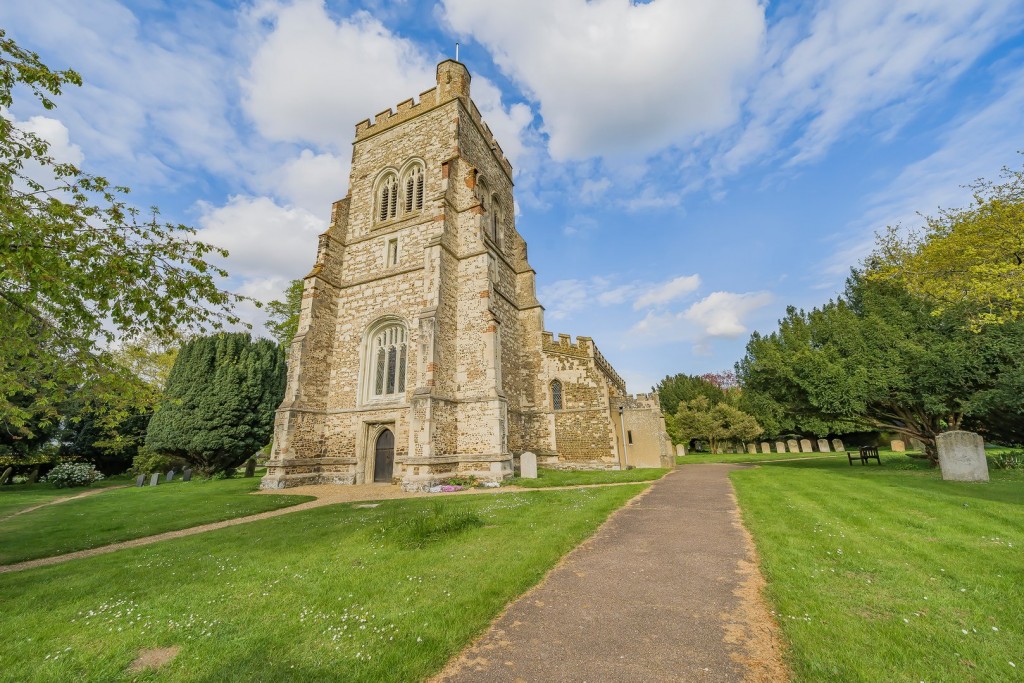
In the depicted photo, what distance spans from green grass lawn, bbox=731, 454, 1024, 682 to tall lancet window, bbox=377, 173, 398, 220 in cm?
1890

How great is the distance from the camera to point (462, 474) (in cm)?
1505

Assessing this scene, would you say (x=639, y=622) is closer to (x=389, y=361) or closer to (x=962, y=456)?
(x=962, y=456)

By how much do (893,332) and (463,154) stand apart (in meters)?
19.6

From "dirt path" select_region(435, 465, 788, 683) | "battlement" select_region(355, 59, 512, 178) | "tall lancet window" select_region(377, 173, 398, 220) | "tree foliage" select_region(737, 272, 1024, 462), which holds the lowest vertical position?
"dirt path" select_region(435, 465, 788, 683)

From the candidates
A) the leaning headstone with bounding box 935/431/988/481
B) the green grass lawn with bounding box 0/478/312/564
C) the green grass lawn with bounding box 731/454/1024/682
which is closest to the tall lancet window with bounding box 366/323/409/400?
the green grass lawn with bounding box 0/478/312/564

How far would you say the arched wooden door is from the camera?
658 inches

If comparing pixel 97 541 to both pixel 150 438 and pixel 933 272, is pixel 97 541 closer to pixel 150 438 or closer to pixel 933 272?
pixel 150 438

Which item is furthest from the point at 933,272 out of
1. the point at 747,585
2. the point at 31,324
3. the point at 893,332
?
the point at 31,324

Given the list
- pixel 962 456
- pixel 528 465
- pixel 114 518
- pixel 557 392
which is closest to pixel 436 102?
pixel 557 392

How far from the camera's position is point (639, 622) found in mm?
3689

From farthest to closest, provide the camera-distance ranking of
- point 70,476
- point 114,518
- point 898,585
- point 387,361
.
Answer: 1. point 70,476
2. point 387,361
3. point 114,518
4. point 898,585

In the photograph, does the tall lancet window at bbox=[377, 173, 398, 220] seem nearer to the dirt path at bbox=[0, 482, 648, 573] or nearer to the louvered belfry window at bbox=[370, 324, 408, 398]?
the louvered belfry window at bbox=[370, 324, 408, 398]

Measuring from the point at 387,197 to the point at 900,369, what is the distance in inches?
890

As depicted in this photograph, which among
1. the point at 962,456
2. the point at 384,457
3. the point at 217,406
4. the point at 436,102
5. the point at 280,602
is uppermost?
the point at 436,102
